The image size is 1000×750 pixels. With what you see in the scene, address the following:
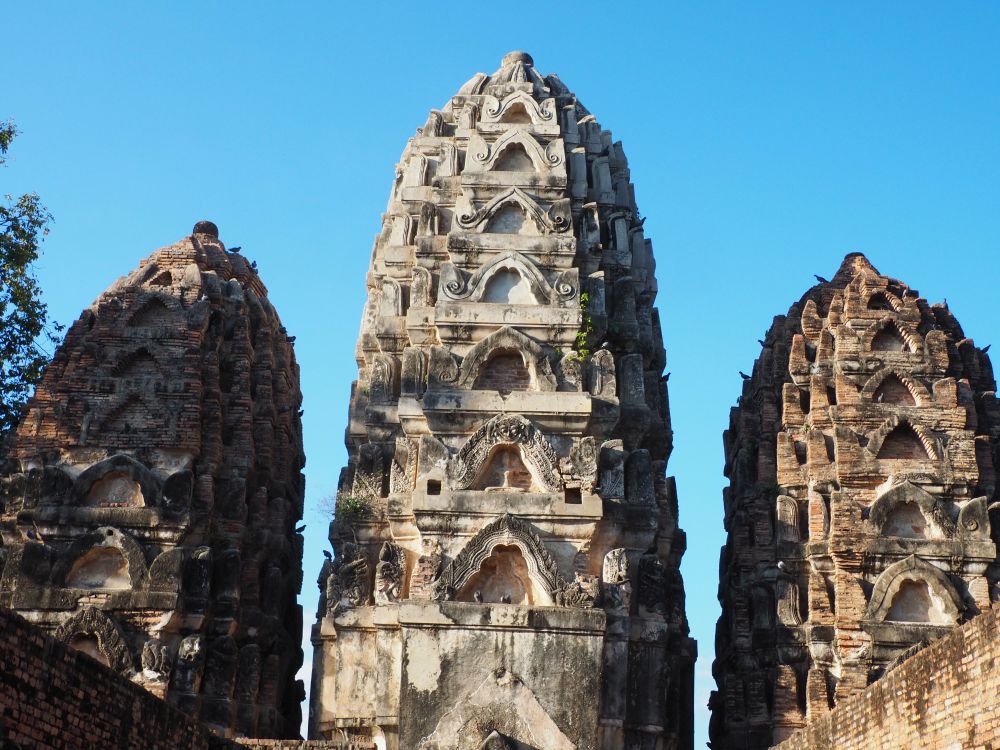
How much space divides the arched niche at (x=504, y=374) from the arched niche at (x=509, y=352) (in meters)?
0.05

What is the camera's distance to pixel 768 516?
25.0 meters

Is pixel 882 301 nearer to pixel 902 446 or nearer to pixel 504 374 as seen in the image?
pixel 902 446

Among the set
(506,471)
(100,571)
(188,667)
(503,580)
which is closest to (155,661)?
(188,667)

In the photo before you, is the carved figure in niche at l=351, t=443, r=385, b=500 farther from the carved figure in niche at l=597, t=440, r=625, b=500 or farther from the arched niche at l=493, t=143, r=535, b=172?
the arched niche at l=493, t=143, r=535, b=172

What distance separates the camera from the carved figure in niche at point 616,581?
2022 centimetres

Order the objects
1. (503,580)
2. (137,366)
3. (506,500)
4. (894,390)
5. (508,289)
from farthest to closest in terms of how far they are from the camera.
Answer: (894,390) → (137,366) → (508,289) → (506,500) → (503,580)

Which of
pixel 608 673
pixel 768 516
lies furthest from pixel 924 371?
pixel 608 673

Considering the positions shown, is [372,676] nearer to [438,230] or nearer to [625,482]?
[625,482]

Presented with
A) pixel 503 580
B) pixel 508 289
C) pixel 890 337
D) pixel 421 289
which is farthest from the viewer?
pixel 890 337

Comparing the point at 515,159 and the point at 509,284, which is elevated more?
the point at 515,159

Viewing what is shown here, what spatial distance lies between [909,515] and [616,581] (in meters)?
5.75

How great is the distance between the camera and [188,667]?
21.1 metres

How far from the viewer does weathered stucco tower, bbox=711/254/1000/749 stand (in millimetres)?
22281

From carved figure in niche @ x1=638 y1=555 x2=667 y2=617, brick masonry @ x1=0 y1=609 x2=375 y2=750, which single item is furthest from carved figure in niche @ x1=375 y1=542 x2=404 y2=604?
brick masonry @ x1=0 y1=609 x2=375 y2=750
